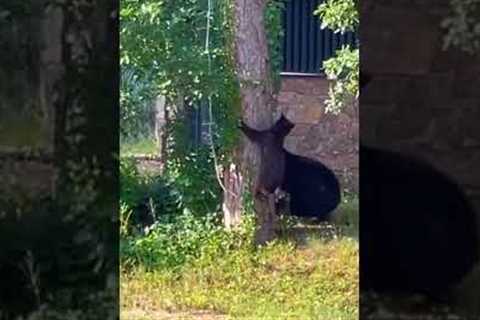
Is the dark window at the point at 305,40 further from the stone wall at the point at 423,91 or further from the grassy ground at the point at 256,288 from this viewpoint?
the stone wall at the point at 423,91

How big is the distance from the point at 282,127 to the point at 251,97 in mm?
213

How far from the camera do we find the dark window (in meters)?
5.18

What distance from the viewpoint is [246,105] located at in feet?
16.6

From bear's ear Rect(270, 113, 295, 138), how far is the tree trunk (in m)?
0.05

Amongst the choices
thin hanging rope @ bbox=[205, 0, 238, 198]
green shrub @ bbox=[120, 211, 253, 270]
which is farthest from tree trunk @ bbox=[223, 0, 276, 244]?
green shrub @ bbox=[120, 211, 253, 270]

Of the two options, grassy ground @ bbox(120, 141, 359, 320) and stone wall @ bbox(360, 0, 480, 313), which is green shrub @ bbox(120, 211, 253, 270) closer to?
grassy ground @ bbox(120, 141, 359, 320)

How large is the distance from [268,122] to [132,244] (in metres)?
1.06

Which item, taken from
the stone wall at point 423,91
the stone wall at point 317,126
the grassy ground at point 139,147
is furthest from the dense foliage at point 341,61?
the stone wall at point 423,91

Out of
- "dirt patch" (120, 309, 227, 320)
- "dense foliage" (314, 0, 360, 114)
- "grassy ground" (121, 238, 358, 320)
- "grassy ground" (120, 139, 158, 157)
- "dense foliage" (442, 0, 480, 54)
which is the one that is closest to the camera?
"dense foliage" (442, 0, 480, 54)

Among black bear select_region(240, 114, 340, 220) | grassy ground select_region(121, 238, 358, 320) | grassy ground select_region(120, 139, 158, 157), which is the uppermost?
grassy ground select_region(120, 139, 158, 157)

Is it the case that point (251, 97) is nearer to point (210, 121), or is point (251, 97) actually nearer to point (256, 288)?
point (210, 121)

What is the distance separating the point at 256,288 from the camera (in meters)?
4.09

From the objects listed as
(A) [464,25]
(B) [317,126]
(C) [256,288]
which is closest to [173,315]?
(C) [256,288]

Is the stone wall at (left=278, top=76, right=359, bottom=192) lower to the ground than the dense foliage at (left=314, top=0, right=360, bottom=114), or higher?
lower
